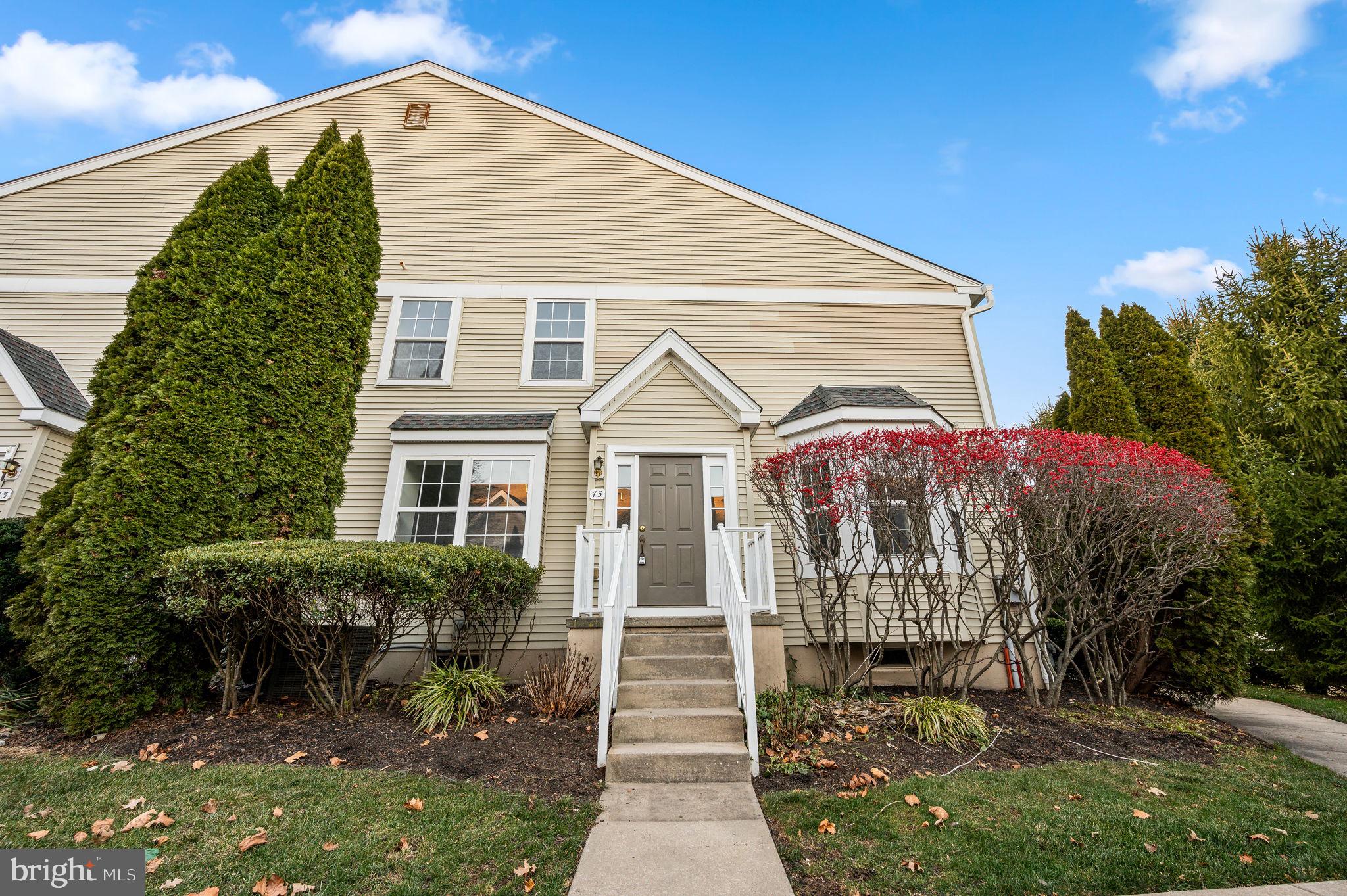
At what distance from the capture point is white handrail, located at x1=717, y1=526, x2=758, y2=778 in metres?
4.29

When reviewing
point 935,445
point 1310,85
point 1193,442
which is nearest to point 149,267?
point 935,445

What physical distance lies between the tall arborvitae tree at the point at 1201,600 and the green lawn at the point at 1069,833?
218 centimetres

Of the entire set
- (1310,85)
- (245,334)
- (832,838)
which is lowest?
(832,838)

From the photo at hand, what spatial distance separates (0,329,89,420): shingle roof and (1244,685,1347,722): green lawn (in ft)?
57.3

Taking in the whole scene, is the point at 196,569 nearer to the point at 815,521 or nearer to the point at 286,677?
the point at 286,677

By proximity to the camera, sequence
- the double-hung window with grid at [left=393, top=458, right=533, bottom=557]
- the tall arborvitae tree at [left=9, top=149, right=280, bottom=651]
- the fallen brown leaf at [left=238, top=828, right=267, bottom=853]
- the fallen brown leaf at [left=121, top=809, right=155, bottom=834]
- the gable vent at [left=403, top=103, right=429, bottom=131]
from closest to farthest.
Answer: the fallen brown leaf at [left=238, top=828, right=267, bottom=853] → the fallen brown leaf at [left=121, top=809, right=155, bottom=834] → the tall arborvitae tree at [left=9, top=149, right=280, bottom=651] → the double-hung window with grid at [left=393, top=458, right=533, bottom=557] → the gable vent at [left=403, top=103, right=429, bottom=131]

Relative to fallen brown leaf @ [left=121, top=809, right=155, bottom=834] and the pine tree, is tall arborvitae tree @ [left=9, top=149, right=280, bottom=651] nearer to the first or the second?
the pine tree

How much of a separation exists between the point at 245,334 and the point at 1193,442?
12.7 meters

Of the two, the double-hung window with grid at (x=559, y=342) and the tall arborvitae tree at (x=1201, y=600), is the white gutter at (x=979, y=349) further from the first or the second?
the double-hung window with grid at (x=559, y=342)

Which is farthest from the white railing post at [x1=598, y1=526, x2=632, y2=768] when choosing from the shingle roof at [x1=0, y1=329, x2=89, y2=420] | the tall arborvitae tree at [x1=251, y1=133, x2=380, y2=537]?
the shingle roof at [x1=0, y1=329, x2=89, y2=420]

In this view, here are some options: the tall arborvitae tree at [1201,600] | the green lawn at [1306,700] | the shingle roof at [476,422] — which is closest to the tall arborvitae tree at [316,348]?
the shingle roof at [476,422]

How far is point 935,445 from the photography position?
5.72m

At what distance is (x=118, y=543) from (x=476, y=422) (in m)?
3.87

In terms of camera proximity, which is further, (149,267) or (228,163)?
(228,163)
